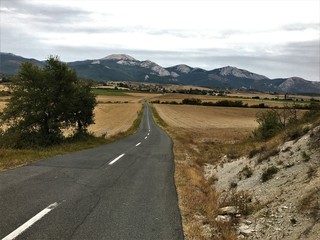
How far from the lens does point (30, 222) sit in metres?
6.87

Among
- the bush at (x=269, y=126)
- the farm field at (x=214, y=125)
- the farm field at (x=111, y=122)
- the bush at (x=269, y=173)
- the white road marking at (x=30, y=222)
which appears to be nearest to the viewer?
the white road marking at (x=30, y=222)

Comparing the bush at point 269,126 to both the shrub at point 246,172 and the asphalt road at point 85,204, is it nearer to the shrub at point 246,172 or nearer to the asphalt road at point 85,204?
the shrub at point 246,172

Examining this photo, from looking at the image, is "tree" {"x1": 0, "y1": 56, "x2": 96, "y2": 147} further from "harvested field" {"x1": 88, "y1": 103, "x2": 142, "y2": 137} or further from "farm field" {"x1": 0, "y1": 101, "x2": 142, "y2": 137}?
"harvested field" {"x1": 88, "y1": 103, "x2": 142, "y2": 137}

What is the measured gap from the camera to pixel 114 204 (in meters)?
8.90

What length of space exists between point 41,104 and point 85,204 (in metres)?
18.9

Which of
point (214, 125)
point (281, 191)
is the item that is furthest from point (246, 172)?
point (214, 125)

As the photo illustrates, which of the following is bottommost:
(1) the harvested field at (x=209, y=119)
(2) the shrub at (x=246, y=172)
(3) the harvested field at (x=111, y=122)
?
(3) the harvested field at (x=111, y=122)

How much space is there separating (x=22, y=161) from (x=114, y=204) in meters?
7.53

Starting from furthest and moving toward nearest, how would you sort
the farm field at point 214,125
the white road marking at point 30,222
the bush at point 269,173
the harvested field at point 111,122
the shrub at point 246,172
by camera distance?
the harvested field at point 111,122 < the farm field at point 214,125 < the shrub at point 246,172 < the bush at point 269,173 < the white road marking at point 30,222

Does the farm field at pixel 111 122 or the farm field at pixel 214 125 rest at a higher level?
the farm field at pixel 214 125

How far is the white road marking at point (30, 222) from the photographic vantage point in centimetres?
612

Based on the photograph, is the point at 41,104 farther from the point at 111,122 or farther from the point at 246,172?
the point at 111,122

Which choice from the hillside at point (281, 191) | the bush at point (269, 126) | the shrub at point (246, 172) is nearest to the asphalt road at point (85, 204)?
the hillside at point (281, 191)

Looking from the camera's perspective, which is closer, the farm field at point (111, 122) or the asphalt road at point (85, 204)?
the asphalt road at point (85, 204)
